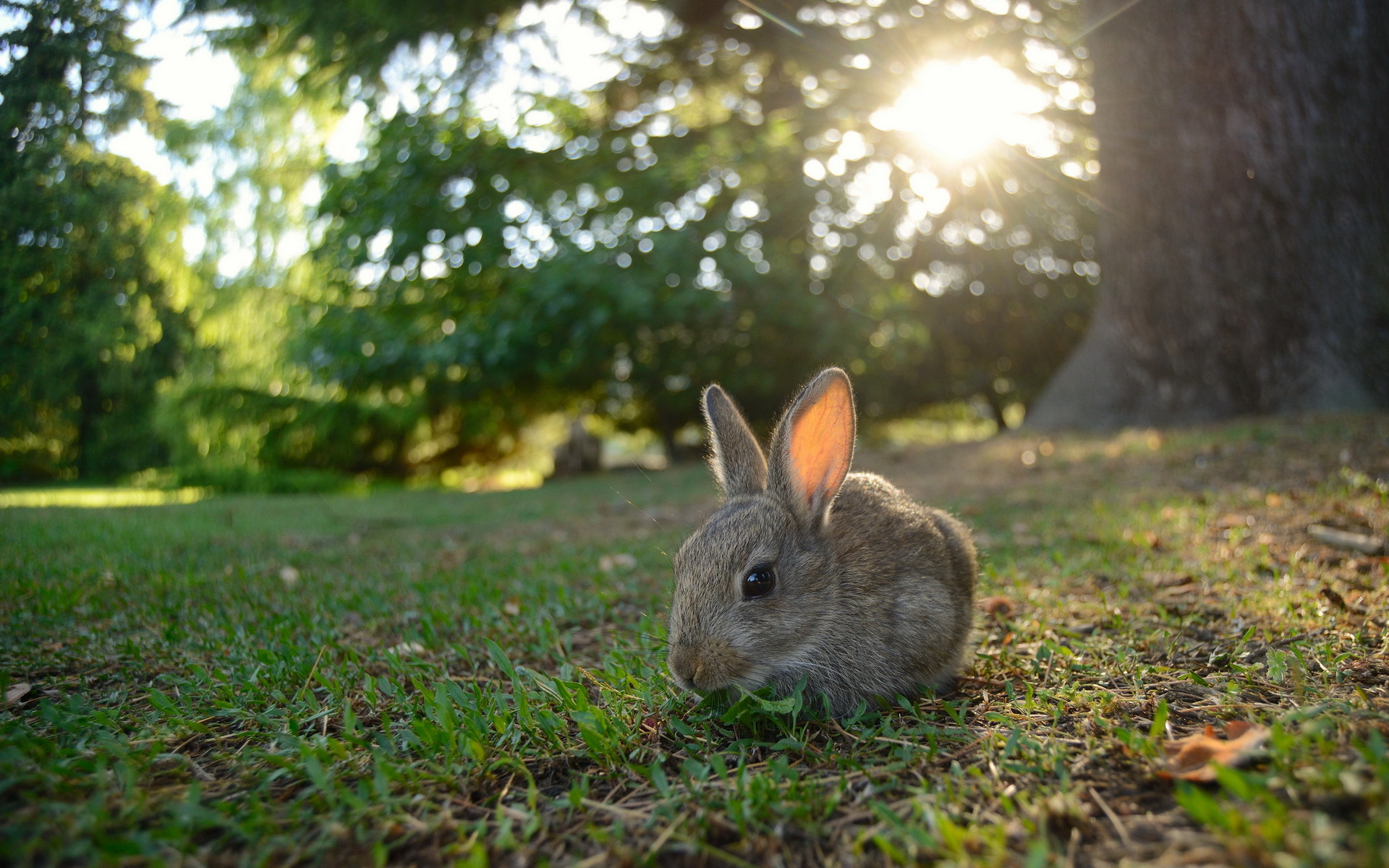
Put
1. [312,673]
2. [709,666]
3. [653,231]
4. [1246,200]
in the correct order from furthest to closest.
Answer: [653,231] < [1246,200] < [312,673] < [709,666]

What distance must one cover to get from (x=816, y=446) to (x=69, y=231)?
4038 millimetres

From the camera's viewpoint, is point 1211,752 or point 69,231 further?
point 69,231

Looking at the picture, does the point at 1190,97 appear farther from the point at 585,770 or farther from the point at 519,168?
the point at 519,168

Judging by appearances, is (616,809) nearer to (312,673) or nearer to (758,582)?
(758,582)

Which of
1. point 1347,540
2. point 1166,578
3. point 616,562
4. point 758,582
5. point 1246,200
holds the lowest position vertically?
point 616,562

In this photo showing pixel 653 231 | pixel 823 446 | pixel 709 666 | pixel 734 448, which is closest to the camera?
pixel 709 666

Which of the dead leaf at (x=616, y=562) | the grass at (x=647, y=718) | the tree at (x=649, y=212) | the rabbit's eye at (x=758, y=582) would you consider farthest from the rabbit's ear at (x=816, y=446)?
the tree at (x=649, y=212)

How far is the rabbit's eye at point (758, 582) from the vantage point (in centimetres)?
266

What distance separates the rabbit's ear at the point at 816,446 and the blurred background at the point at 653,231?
3823 mm

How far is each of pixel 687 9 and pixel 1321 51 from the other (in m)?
7.85

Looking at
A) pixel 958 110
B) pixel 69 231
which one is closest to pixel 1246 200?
pixel 958 110

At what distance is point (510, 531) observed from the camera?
23.3ft

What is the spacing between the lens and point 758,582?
267cm

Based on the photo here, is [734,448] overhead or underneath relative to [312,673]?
overhead
